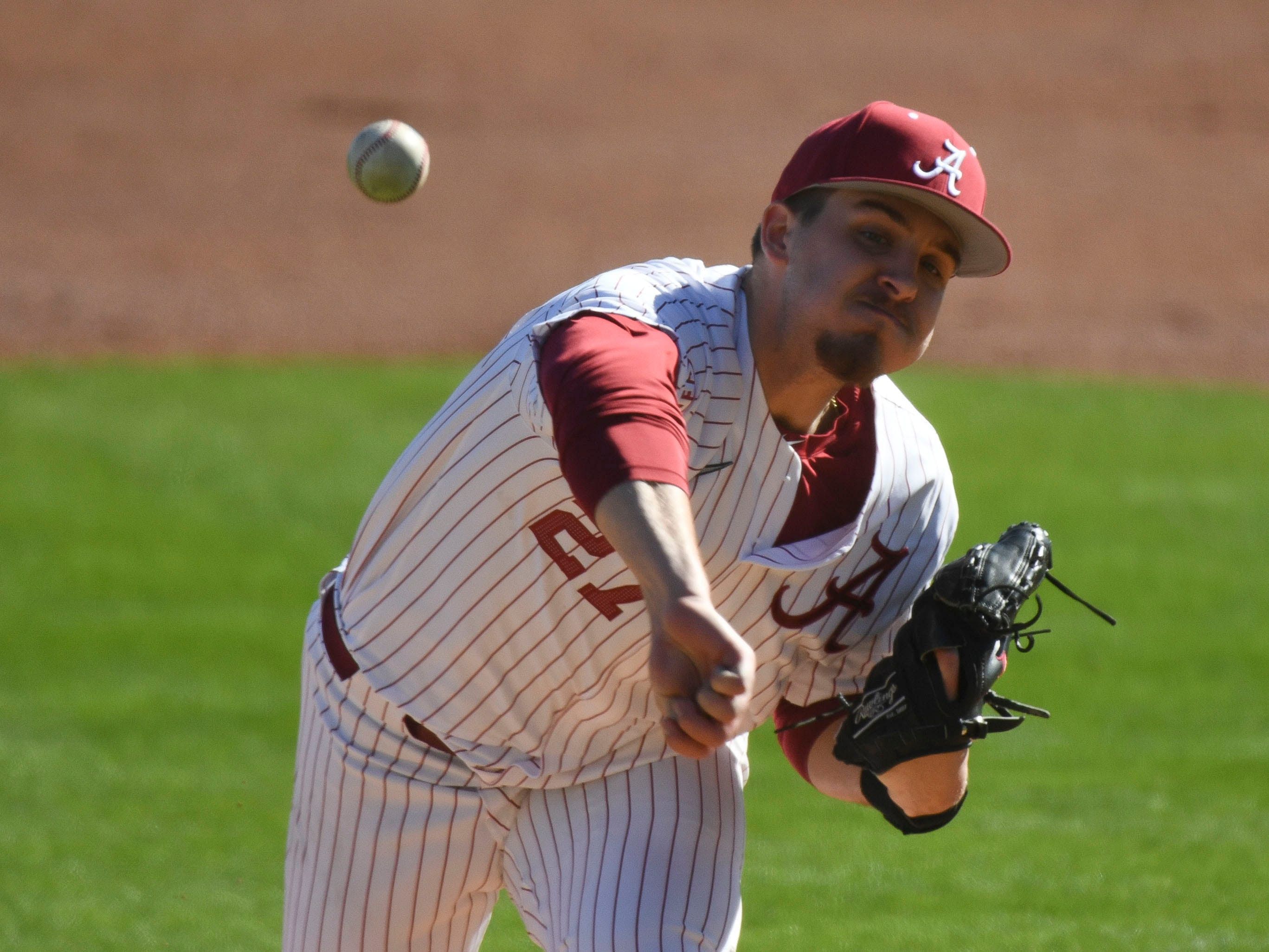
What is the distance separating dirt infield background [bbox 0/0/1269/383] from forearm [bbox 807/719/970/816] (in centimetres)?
860

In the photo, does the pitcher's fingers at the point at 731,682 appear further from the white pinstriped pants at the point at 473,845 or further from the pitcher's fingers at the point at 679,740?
the white pinstriped pants at the point at 473,845

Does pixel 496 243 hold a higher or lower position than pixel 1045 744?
higher

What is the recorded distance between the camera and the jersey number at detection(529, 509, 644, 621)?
2.62 meters

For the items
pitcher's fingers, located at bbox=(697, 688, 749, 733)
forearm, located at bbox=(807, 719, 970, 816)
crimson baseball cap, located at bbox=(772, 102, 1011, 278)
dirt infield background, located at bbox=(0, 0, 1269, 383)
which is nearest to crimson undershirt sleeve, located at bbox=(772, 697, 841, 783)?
forearm, located at bbox=(807, 719, 970, 816)

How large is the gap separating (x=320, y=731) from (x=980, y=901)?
236 centimetres

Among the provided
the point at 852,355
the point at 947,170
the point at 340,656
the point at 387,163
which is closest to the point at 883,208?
the point at 947,170

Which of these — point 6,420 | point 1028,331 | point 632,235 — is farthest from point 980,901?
point 632,235

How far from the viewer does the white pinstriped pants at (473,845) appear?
2738mm

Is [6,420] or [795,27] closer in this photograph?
[6,420]

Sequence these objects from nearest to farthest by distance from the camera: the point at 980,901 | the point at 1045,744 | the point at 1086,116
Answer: the point at 980,901, the point at 1045,744, the point at 1086,116

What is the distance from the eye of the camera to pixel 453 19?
16219 millimetres

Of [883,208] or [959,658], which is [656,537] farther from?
[959,658]

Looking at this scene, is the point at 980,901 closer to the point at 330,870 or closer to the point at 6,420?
the point at 330,870

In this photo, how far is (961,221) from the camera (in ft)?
8.61
